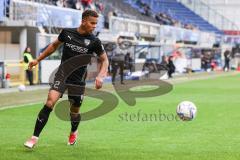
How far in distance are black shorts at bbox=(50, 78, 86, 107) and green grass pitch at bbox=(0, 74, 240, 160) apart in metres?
0.79

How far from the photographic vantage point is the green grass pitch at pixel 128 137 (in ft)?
32.2

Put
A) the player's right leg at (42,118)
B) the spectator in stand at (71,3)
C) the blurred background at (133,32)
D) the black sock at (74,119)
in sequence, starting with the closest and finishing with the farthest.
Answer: the player's right leg at (42,118)
the black sock at (74,119)
the blurred background at (133,32)
the spectator in stand at (71,3)

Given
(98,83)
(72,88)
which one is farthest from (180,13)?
(98,83)

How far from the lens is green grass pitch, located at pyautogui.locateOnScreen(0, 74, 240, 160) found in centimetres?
983

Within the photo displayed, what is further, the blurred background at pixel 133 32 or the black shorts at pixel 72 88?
the blurred background at pixel 133 32

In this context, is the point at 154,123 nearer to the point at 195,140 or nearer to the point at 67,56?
the point at 195,140

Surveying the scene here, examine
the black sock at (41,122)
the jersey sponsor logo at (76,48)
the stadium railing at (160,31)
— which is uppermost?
the jersey sponsor logo at (76,48)

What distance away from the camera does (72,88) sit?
34.6ft

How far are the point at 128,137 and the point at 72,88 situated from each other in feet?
7.04

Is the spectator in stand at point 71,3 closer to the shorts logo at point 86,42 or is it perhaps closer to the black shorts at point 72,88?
the black shorts at point 72,88

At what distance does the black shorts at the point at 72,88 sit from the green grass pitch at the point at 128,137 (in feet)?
2.60

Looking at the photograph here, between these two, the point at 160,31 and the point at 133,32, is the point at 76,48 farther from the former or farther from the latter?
the point at 160,31

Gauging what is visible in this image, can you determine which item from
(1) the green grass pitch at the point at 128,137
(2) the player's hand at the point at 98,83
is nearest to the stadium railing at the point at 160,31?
(1) the green grass pitch at the point at 128,137

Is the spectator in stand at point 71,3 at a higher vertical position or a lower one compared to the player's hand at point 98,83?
higher
